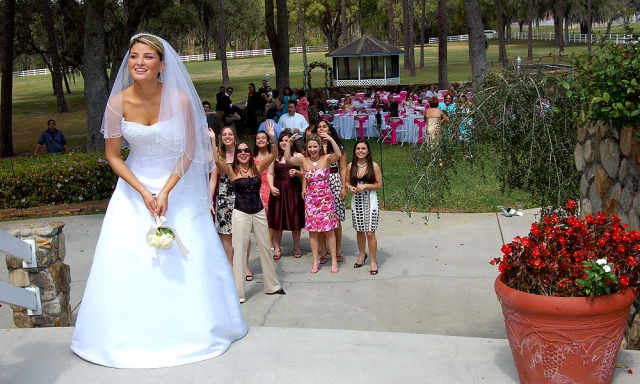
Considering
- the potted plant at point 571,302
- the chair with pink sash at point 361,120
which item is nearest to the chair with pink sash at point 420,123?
the chair with pink sash at point 361,120

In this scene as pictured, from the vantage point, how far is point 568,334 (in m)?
3.68

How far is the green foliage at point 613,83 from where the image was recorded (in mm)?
4000

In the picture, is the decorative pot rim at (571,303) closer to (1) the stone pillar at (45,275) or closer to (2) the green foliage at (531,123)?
(2) the green foliage at (531,123)

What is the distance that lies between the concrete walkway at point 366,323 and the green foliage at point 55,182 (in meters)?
0.69

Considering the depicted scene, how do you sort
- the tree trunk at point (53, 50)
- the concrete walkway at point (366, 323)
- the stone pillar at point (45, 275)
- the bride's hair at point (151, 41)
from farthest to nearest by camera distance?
the tree trunk at point (53, 50), the stone pillar at point (45, 275), the bride's hair at point (151, 41), the concrete walkway at point (366, 323)

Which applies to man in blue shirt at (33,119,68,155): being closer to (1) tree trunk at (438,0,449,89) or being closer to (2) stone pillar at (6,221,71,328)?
(2) stone pillar at (6,221,71,328)

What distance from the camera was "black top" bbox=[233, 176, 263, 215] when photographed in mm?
6715

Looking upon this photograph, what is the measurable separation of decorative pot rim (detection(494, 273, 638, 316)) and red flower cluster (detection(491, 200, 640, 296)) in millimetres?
73

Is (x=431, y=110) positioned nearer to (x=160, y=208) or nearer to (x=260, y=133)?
(x=260, y=133)

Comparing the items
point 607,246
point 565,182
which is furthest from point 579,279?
point 565,182

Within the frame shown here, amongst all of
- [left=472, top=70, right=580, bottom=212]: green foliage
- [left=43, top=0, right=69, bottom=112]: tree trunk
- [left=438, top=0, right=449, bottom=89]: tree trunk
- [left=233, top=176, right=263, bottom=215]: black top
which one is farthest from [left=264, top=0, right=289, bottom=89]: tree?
[left=472, top=70, right=580, bottom=212]: green foliage

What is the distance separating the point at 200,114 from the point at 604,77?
8.82 feet

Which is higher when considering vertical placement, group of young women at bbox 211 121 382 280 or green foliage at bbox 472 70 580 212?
green foliage at bbox 472 70 580 212

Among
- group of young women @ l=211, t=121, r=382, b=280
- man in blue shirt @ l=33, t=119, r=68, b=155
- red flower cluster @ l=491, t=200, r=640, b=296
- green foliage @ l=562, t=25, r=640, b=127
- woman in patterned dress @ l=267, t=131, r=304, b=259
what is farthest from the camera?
man in blue shirt @ l=33, t=119, r=68, b=155
